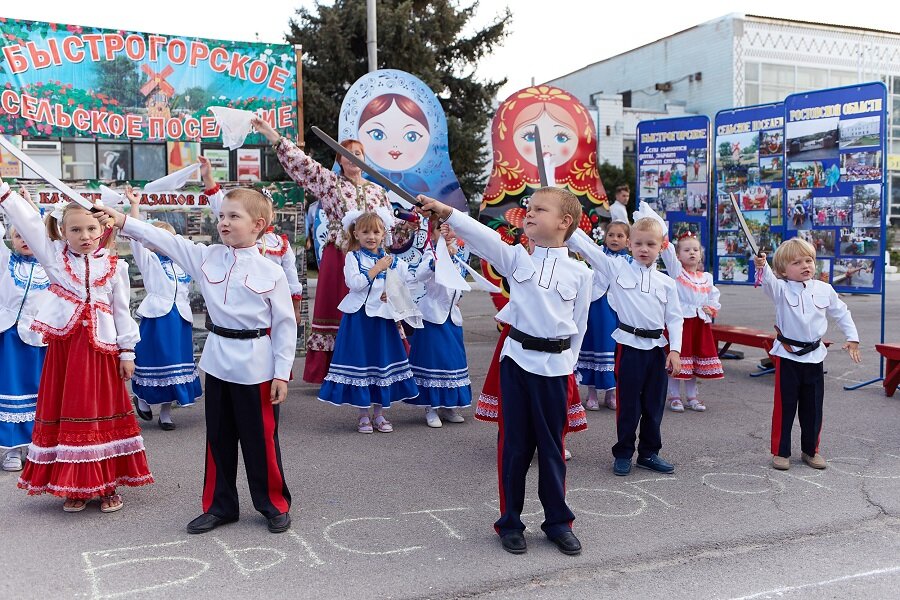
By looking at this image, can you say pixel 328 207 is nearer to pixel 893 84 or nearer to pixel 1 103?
pixel 1 103

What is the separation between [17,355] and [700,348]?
5.48m

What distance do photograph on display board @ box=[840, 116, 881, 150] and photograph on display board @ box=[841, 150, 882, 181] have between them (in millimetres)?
→ 93

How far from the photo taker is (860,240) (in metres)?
8.61

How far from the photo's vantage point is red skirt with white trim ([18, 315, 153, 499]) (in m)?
4.41

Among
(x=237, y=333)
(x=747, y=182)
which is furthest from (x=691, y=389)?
(x=237, y=333)

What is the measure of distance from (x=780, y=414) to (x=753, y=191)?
5273mm

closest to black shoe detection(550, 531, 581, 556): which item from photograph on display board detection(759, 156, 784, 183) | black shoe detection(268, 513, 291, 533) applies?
black shoe detection(268, 513, 291, 533)

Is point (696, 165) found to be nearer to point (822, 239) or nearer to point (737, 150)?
point (737, 150)

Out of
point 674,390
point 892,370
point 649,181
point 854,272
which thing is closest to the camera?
point 674,390

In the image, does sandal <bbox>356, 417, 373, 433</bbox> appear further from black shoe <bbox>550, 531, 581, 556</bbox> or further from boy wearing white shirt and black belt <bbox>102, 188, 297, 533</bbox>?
black shoe <bbox>550, 531, 581, 556</bbox>

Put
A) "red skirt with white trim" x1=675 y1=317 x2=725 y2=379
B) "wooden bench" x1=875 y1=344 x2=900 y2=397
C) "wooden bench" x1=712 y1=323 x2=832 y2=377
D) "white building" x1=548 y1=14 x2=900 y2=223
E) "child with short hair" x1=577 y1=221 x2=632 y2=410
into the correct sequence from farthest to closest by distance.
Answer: "white building" x1=548 y1=14 x2=900 y2=223 → "wooden bench" x1=712 y1=323 x2=832 y2=377 → "wooden bench" x1=875 y1=344 x2=900 y2=397 → "red skirt with white trim" x1=675 y1=317 x2=725 y2=379 → "child with short hair" x1=577 y1=221 x2=632 y2=410

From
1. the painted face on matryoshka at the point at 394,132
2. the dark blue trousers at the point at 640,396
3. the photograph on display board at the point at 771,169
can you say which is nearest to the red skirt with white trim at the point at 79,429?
the dark blue trousers at the point at 640,396

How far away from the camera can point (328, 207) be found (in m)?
7.41

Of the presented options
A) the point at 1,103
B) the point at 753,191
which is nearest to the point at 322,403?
the point at 1,103
